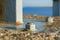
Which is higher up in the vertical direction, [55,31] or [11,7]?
[11,7]

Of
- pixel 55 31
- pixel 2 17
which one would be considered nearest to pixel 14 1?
pixel 2 17

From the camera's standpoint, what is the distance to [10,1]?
568 inches

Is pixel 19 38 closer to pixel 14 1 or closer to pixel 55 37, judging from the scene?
pixel 55 37

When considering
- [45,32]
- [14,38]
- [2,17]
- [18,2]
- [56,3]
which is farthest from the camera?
[56,3]

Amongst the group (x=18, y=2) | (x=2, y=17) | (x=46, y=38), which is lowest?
(x=46, y=38)

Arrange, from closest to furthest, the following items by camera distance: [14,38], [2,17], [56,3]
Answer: [14,38] < [2,17] < [56,3]

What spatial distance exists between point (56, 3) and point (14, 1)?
225 inches

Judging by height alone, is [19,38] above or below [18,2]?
below

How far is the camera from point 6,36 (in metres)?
9.79

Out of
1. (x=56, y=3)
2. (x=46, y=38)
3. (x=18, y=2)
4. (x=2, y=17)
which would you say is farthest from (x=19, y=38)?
(x=56, y=3)

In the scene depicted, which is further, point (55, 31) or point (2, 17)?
point (2, 17)

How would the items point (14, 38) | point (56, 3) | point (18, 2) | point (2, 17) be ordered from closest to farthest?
point (14, 38) → point (18, 2) → point (2, 17) → point (56, 3)

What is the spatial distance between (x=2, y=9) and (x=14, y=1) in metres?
2.32

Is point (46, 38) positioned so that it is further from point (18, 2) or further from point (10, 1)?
point (10, 1)
